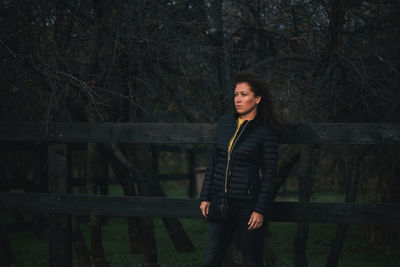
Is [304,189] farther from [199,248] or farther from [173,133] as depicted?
[199,248]

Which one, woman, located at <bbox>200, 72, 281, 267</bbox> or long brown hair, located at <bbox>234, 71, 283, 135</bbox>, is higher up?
long brown hair, located at <bbox>234, 71, 283, 135</bbox>

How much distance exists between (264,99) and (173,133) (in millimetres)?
1046

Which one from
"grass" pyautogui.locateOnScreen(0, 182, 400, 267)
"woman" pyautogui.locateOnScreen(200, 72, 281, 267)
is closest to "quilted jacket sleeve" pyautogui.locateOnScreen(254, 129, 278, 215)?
"woman" pyautogui.locateOnScreen(200, 72, 281, 267)

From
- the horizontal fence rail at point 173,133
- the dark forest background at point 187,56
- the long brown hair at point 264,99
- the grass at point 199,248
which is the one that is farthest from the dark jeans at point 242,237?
the grass at point 199,248

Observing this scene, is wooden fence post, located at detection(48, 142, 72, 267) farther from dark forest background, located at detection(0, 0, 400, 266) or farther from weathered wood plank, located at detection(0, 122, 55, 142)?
dark forest background, located at detection(0, 0, 400, 266)

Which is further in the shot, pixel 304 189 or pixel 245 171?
pixel 304 189

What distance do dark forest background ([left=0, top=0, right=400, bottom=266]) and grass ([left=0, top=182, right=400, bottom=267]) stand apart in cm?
115

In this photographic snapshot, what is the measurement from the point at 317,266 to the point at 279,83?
2459mm

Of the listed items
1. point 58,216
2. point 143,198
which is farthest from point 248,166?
point 58,216

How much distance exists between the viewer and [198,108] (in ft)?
22.4

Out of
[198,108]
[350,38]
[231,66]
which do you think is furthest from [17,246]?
[350,38]

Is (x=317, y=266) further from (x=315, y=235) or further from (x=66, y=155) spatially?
(x=66, y=155)

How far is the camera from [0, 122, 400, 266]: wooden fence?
3.99 meters

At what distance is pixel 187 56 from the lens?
557 centimetres
